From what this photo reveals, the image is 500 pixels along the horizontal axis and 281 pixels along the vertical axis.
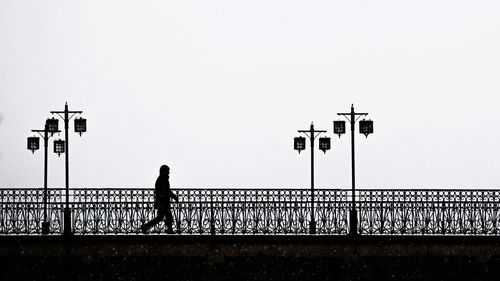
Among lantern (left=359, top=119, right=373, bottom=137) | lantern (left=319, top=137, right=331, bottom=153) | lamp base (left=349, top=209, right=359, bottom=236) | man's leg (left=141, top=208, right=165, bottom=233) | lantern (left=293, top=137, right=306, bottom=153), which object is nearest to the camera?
man's leg (left=141, top=208, right=165, bottom=233)

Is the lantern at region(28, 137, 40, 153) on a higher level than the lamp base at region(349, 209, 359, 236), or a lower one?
higher

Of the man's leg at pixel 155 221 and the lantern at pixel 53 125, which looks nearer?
the man's leg at pixel 155 221

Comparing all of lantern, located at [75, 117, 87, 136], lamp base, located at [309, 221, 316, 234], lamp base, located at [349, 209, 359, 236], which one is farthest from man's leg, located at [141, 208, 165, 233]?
lantern, located at [75, 117, 87, 136]

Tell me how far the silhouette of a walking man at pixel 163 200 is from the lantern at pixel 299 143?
31.5ft

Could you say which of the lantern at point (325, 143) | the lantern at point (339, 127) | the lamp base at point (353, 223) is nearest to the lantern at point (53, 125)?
the lantern at point (339, 127)

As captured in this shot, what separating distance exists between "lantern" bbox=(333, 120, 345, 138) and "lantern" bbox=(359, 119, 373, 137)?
1.14 meters

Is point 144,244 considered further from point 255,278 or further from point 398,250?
point 398,250

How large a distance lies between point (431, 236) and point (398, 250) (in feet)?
2.86

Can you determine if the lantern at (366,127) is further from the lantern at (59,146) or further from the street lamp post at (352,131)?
the lantern at (59,146)

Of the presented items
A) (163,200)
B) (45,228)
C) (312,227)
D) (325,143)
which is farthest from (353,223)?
(325,143)

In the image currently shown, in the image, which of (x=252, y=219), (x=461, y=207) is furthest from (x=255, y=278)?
(x=461, y=207)

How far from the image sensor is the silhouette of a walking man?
1039 inches

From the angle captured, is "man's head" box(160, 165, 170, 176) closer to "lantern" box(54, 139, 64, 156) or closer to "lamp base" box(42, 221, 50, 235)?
"lamp base" box(42, 221, 50, 235)

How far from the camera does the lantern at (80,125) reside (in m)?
31.6
